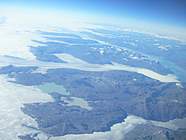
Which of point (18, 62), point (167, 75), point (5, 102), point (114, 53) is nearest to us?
point (5, 102)

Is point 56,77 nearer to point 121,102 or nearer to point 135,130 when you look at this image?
point 121,102

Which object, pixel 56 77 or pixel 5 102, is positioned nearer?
pixel 5 102

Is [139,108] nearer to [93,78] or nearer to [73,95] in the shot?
[73,95]

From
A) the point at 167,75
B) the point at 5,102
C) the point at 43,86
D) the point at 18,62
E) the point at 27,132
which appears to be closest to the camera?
the point at 27,132

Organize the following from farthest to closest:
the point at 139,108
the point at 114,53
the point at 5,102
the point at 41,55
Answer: the point at 114,53, the point at 41,55, the point at 139,108, the point at 5,102

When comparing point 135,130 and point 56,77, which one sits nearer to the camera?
point 135,130

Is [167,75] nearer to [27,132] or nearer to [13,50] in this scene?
[13,50]

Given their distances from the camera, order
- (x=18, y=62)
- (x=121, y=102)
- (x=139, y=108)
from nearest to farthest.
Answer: (x=139, y=108)
(x=121, y=102)
(x=18, y=62)

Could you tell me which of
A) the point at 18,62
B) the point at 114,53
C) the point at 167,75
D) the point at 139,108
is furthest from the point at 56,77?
the point at 114,53

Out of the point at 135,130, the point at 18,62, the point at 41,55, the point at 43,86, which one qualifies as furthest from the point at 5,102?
the point at 41,55
